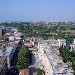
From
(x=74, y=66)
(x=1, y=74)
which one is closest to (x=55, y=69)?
(x=74, y=66)

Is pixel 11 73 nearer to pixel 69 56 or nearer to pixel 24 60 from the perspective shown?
pixel 24 60

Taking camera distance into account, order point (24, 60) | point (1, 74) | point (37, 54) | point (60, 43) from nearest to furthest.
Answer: point (1, 74) < point (24, 60) < point (37, 54) < point (60, 43)

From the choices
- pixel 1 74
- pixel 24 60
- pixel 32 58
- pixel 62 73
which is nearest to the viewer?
pixel 62 73

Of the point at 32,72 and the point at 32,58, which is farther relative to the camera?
the point at 32,58

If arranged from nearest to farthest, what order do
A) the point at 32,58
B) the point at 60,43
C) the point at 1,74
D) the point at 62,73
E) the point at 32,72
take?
the point at 62,73 < the point at 1,74 < the point at 32,72 < the point at 32,58 < the point at 60,43

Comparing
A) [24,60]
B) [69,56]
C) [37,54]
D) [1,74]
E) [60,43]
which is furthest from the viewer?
[60,43]

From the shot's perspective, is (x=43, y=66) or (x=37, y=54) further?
(x=37, y=54)

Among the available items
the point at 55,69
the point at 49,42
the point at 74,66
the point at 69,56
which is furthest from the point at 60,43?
the point at 55,69

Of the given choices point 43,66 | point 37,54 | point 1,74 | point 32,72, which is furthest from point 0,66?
point 37,54

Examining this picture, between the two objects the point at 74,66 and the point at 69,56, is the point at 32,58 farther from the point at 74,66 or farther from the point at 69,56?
the point at 74,66
